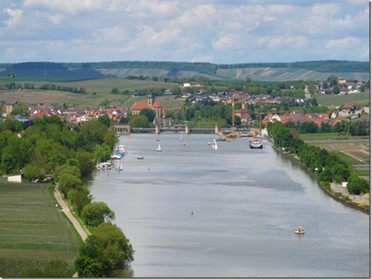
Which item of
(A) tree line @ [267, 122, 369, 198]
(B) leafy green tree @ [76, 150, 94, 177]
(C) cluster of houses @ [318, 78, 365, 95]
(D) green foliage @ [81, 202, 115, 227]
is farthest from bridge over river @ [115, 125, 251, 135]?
(D) green foliage @ [81, 202, 115, 227]

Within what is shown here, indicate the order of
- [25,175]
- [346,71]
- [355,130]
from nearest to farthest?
[25,175], [355,130], [346,71]

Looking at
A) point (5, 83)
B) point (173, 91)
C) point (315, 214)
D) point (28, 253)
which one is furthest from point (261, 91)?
point (28, 253)

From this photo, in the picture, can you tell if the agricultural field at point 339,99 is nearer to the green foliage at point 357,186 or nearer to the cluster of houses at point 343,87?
the cluster of houses at point 343,87

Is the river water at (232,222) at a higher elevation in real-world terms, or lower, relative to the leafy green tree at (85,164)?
higher

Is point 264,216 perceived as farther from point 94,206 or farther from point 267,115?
point 267,115

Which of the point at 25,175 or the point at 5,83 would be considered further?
the point at 5,83

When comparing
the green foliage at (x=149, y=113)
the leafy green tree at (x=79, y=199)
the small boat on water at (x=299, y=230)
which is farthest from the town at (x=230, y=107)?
the small boat on water at (x=299, y=230)

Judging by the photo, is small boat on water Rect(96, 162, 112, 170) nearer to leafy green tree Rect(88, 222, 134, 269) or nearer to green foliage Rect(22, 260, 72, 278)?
leafy green tree Rect(88, 222, 134, 269)
